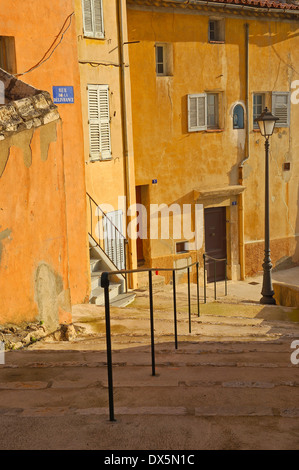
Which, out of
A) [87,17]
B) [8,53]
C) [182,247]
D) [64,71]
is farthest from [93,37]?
[182,247]

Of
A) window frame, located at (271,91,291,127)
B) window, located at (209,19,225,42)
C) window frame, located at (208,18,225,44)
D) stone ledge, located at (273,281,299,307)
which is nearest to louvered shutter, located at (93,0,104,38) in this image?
window frame, located at (208,18,225,44)

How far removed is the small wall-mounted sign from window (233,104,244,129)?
860cm

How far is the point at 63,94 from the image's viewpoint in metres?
11.0

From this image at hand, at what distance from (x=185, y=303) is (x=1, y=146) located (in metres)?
7.34

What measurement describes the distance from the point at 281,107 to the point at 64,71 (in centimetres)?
1058

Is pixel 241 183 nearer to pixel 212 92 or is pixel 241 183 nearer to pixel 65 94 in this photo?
pixel 212 92

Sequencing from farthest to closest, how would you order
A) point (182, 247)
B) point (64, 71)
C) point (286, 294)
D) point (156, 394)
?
point (182, 247) < point (286, 294) < point (64, 71) < point (156, 394)

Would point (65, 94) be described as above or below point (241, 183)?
above

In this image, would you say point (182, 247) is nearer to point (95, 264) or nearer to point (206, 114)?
point (206, 114)

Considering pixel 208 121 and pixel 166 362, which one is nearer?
pixel 166 362

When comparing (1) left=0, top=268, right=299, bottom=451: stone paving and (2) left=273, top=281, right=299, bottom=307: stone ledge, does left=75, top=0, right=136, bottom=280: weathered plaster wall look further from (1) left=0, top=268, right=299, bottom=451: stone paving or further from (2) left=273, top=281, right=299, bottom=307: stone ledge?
(1) left=0, top=268, right=299, bottom=451: stone paving

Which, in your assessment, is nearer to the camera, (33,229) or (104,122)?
(33,229)
